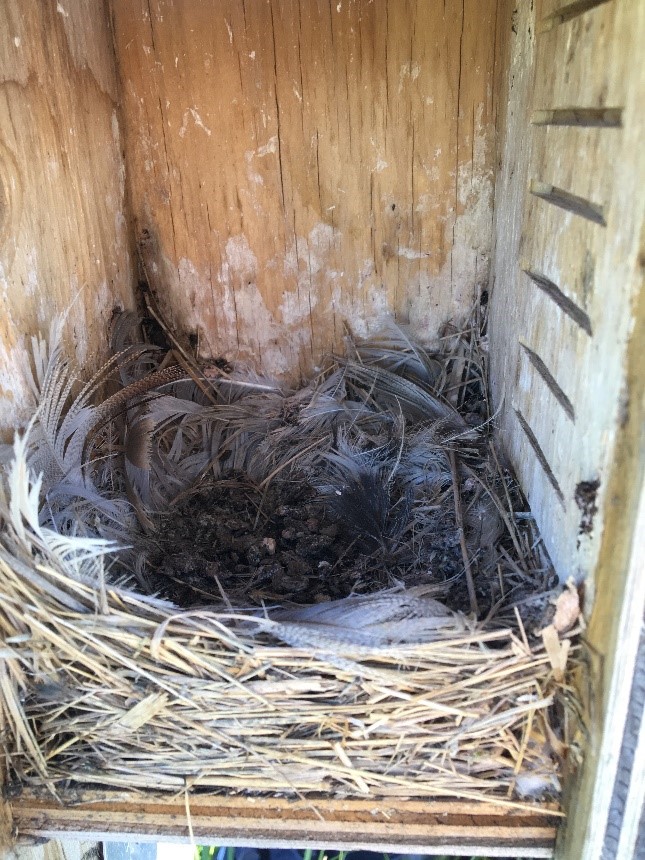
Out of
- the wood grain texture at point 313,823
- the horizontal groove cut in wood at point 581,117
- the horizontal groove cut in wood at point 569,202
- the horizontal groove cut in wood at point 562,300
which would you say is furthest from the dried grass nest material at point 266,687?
the horizontal groove cut in wood at point 581,117

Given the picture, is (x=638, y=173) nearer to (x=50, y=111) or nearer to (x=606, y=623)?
(x=606, y=623)

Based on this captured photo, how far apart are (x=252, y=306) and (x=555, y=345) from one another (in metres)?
0.97

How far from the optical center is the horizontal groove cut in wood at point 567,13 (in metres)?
1.05

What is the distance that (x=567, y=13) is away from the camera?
1.17 meters

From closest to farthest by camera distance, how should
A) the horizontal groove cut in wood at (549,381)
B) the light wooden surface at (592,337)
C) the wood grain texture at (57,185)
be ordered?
the light wooden surface at (592,337), the horizontal groove cut in wood at (549,381), the wood grain texture at (57,185)

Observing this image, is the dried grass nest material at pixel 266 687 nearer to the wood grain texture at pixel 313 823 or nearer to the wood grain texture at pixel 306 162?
the wood grain texture at pixel 313 823

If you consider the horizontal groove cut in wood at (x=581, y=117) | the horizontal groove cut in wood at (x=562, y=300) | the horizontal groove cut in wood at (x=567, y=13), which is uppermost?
the horizontal groove cut in wood at (x=567, y=13)

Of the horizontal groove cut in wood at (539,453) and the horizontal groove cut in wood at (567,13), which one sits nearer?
the horizontal groove cut in wood at (567,13)

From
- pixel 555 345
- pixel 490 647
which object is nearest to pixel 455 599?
pixel 490 647

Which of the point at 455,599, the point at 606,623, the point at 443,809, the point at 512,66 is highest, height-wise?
the point at 512,66

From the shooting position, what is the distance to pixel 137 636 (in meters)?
1.08

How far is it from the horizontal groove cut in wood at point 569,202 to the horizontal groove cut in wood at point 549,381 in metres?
0.27

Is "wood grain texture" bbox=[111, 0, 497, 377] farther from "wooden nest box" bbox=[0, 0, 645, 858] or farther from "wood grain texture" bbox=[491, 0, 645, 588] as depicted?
"wood grain texture" bbox=[491, 0, 645, 588]

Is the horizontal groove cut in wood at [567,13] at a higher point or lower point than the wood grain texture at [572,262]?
higher
